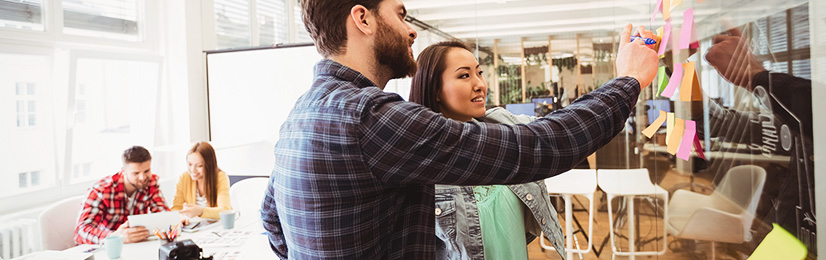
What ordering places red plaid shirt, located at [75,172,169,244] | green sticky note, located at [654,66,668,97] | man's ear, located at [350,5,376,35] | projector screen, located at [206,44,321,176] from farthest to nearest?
1. projector screen, located at [206,44,321,176]
2. red plaid shirt, located at [75,172,169,244]
3. green sticky note, located at [654,66,668,97]
4. man's ear, located at [350,5,376,35]

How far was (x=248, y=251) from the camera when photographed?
7.21 ft

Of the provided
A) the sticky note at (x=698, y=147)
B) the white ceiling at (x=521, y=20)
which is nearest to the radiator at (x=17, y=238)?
the sticky note at (x=698, y=147)

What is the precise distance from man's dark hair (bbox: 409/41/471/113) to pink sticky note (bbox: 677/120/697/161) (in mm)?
779

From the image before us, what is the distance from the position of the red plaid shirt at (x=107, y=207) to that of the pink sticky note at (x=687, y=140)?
2670mm

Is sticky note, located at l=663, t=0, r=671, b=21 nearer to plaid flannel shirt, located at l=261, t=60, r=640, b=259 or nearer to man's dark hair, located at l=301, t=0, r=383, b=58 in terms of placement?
plaid flannel shirt, located at l=261, t=60, r=640, b=259

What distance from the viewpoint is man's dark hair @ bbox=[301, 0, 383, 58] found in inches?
35.7

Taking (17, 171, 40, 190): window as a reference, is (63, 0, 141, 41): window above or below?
above

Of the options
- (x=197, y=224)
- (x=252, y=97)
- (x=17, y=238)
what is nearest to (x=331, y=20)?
(x=197, y=224)

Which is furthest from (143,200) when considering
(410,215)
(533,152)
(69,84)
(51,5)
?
(533,152)

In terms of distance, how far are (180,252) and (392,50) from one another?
1483mm

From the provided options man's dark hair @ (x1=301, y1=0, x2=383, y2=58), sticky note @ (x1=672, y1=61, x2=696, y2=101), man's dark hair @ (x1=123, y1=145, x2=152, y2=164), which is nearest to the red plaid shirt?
man's dark hair @ (x1=123, y1=145, x2=152, y2=164)

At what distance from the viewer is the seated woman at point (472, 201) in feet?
4.39

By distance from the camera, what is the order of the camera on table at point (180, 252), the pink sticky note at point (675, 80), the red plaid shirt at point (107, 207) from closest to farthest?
the pink sticky note at point (675, 80) → the camera on table at point (180, 252) → the red plaid shirt at point (107, 207)

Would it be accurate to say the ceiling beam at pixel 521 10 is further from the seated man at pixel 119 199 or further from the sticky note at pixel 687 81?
the seated man at pixel 119 199
